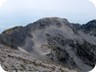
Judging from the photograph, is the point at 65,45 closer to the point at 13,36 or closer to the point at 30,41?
the point at 30,41

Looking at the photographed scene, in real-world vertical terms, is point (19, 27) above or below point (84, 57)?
above

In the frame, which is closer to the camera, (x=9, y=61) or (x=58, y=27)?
(x=9, y=61)

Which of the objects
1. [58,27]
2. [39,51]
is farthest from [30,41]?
[58,27]

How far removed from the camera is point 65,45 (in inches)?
1880

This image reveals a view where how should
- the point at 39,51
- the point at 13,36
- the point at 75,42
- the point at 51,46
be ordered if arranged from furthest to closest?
1. the point at 75,42
2. the point at 51,46
3. the point at 39,51
4. the point at 13,36

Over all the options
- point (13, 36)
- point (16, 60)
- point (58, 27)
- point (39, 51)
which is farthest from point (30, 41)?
point (16, 60)

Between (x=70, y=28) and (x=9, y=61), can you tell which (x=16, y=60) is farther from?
(x=70, y=28)

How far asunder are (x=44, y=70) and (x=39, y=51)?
18815 mm

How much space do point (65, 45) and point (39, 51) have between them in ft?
28.2

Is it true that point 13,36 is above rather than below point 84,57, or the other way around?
above

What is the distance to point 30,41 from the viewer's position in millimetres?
41156

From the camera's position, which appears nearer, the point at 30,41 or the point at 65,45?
the point at 30,41

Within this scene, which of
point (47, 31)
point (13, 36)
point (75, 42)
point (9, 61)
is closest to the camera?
point (9, 61)

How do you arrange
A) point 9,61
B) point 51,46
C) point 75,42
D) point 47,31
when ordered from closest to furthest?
point 9,61 < point 51,46 < point 47,31 < point 75,42
